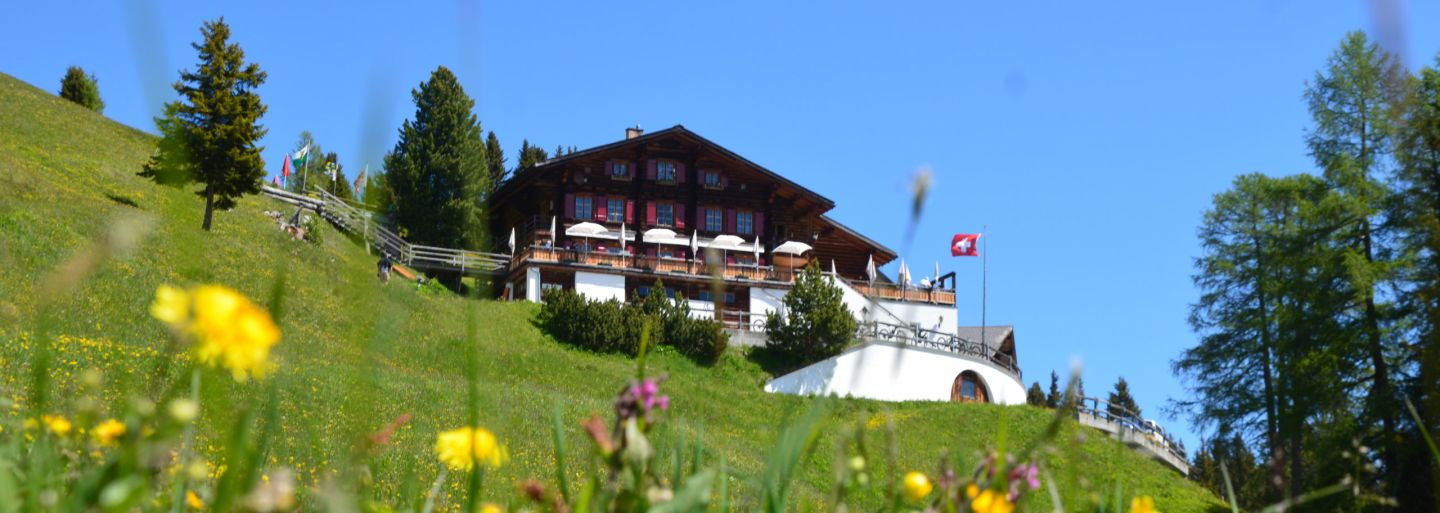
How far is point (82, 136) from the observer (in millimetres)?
43562

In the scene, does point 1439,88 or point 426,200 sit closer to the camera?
point 1439,88

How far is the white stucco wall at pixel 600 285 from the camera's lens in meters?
38.6

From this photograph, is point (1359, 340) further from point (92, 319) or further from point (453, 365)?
point (92, 319)

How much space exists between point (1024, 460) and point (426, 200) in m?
43.1

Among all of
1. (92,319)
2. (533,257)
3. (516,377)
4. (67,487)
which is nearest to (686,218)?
(533,257)

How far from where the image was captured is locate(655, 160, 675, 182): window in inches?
1689

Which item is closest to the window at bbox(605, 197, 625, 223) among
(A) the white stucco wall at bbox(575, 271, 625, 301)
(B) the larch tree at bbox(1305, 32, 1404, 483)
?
(A) the white stucco wall at bbox(575, 271, 625, 301)

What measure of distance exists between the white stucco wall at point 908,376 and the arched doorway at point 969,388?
5.6 inches

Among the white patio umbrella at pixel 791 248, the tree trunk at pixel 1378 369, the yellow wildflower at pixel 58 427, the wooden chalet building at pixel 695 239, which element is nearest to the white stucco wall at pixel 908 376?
the wooden chalet building at pixel 695 239

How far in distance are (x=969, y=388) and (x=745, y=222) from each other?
10.6 m

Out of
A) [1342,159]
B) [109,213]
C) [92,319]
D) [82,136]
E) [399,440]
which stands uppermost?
[82,136]

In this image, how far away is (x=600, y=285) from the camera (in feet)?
128

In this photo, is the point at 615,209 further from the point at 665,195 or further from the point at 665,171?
the point at 665,171

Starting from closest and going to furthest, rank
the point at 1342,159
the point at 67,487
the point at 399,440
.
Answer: the point at 67,487 < the point at 399,440 < the point at 1342,159
